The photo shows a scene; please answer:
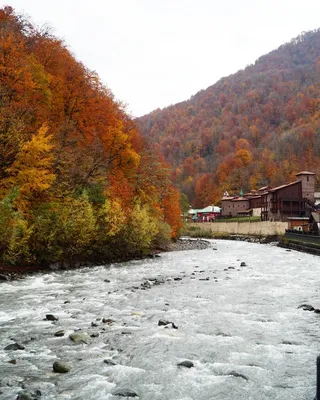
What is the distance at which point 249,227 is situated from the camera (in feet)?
243

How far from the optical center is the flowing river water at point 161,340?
6.66m

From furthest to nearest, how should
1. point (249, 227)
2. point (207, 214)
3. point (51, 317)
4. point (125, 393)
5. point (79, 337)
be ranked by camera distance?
point (207, 214)
point (249, 227)
point (51, 317)
point (79, 337)
point (125, 393)

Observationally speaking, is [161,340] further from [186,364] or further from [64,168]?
[64,168]

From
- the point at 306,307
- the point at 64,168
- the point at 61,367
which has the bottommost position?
the point at 306,307

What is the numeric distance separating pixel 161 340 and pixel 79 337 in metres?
1.99

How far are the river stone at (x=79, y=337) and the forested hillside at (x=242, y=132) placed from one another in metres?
106

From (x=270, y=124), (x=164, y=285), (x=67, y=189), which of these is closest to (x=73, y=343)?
(x=164, y=285)

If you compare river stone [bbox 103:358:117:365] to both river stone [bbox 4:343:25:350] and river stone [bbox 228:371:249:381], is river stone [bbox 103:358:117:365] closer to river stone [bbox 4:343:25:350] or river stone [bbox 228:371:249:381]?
river stone [bbox 4:343:25:350]

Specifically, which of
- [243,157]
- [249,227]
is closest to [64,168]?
[249,227]

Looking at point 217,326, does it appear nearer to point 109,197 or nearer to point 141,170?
point 109,197

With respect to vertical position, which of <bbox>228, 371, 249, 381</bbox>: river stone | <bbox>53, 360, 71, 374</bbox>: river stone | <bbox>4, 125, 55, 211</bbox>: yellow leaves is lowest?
<bbox>228, 371, 249, 381</bbox>: river stone

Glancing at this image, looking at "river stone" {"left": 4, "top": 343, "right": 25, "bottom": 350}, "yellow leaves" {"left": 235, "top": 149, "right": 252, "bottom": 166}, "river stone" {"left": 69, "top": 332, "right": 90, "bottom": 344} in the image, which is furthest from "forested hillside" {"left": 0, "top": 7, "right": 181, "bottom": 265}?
"yellow leaves" {"left": 235, "top": 149, "right": 252, "bottom": 166}

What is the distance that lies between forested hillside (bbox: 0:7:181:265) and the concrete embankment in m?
21.2

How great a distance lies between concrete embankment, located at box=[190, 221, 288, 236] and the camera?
63.8 meters
